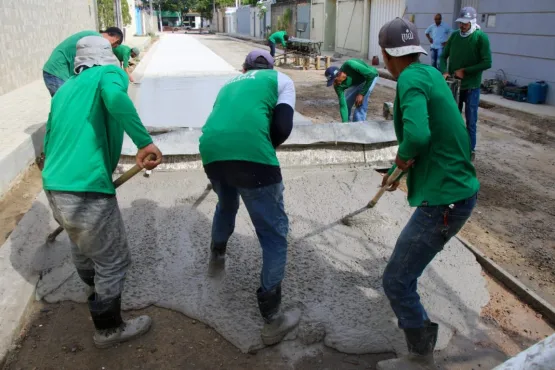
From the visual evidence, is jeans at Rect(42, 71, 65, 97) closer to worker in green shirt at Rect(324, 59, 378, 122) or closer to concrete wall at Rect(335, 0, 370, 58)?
worker in green shirt at Rect(324, 59, 378, 122)

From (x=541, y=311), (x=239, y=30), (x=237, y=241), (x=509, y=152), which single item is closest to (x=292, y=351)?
(x=237, y=241)

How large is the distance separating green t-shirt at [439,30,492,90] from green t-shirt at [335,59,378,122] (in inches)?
40.2

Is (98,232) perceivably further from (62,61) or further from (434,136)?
(62,61)

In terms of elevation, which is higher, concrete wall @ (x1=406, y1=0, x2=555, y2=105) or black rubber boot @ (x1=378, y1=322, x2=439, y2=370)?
concrete wall @ (x1=406, y1=0, x2=555, y2=105)

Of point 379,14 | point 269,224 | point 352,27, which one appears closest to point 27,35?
point 269,224

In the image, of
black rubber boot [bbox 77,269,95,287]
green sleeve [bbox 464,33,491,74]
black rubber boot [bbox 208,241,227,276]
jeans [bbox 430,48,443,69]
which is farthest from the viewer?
jeans [bbox 430,48,443,69]

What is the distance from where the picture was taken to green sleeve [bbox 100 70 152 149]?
7.70ft

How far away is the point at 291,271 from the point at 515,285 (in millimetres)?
1478

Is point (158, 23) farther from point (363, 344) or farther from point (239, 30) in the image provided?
point (363, 344)

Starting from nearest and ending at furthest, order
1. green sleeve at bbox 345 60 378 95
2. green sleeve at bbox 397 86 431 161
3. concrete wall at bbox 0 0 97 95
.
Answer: green sleeve at bbox 397 86 431 161 < green sleeve at bbox 345 60 378 95 < concrete wall at bbox 0 0 97 95

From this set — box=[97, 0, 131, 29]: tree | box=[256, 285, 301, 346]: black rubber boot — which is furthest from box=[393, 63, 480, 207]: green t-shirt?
box=[97, 0, 131, 29]: tree

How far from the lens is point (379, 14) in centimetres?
1753

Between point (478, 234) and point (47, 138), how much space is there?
3.35 meters

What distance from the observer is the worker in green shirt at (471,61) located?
18.9ft
